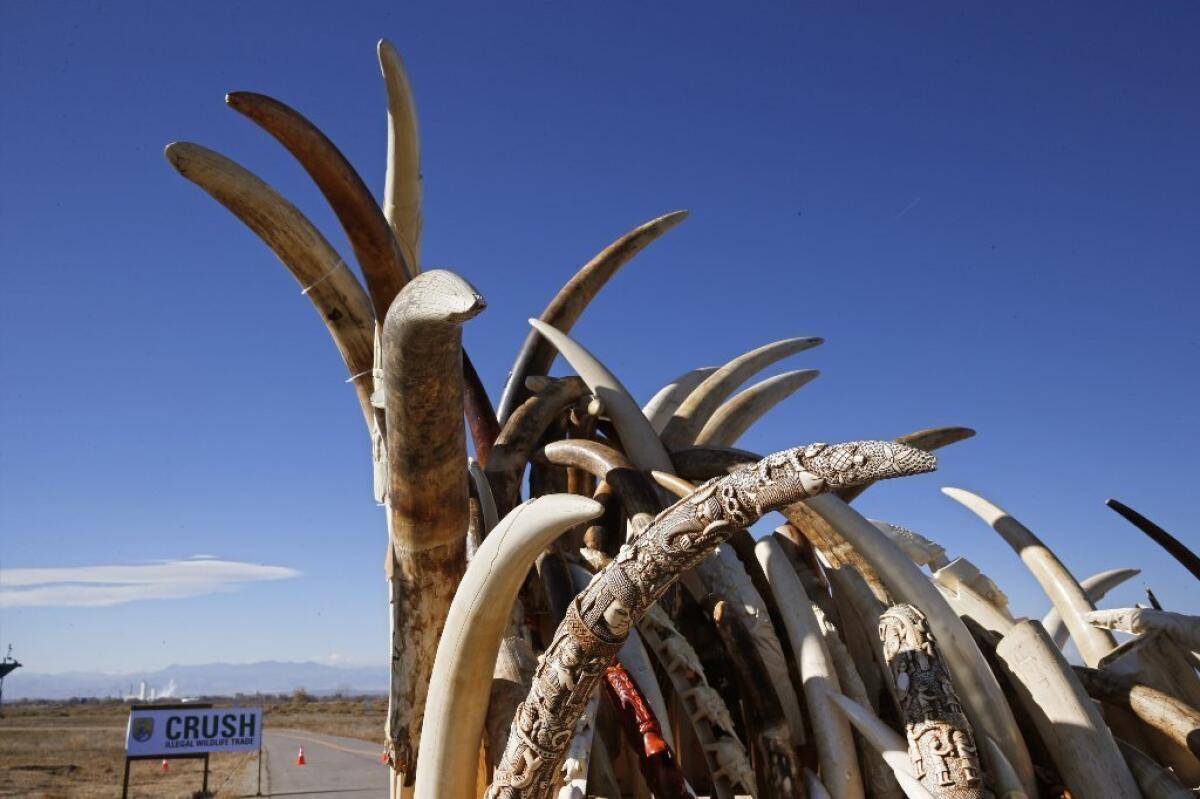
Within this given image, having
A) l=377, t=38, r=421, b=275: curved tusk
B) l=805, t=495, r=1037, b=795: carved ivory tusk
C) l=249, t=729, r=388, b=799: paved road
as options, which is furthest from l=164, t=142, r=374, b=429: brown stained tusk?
l=249, t=729, r=388, b=799: paved road

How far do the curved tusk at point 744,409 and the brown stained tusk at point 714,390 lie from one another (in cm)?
22

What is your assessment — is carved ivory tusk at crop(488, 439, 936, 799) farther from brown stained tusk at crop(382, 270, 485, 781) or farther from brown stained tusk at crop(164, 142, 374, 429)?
brown stained tusk at crop(164, 142, 374, 429)

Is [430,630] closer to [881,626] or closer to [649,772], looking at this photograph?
[649,772]

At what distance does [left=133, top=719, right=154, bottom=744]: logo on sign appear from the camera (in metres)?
14.7

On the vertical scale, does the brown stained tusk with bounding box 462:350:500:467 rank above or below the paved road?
above

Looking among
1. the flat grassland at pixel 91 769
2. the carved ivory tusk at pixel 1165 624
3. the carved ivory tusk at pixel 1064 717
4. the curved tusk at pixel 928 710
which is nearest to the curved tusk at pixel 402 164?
the curved tusk at pixel 928 710

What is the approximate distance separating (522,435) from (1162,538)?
4.76 metres

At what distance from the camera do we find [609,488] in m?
6.26

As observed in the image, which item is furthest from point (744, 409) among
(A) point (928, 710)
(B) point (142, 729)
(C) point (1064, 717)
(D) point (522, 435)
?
(B) point (142, 729)

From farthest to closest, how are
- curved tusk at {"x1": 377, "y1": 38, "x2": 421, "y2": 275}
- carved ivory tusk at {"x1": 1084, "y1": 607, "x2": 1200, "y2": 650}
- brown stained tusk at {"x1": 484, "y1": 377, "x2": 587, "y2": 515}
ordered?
brown stained tusk at {"x1": 484, "y1": 377, "x2": 587, "y2": 515}, curved tusk at {"x1": 377, "y1": 38, "x2": 421, "y2": 275}, carved ivory tusk at {"x1": 1084, "y1": 607, "x2": 1200, "y2": 650}

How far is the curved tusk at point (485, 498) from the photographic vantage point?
5789 millimetres

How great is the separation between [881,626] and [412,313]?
235cm

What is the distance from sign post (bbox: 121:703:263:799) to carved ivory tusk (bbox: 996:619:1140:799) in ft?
44.2

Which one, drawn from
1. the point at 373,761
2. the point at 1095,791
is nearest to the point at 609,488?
the point at 1095,791
